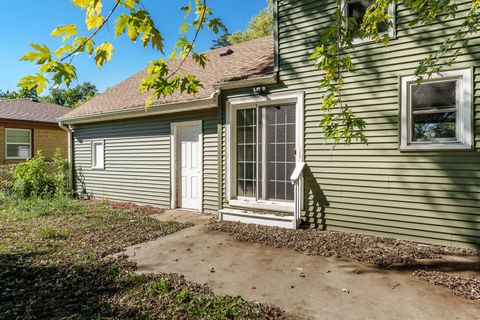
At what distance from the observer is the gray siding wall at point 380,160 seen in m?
4.40

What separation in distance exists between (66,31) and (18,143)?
48.1 feet

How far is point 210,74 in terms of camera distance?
8398 millimetres

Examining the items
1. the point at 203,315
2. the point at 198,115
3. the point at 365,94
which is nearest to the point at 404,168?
the point at 365,94

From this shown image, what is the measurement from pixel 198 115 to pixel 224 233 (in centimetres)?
322

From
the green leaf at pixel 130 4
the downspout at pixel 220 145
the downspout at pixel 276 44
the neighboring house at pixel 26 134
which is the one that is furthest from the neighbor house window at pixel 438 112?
the neighboring house at pixel 26 134

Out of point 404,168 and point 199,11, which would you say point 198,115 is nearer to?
point 199,11

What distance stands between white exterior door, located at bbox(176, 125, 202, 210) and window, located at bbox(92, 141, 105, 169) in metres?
3.61

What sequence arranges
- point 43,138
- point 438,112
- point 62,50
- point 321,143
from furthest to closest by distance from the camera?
point 43,138, point 321,143, point 438,112, point 62,50

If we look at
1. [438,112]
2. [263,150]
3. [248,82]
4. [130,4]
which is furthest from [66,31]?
[438,112]

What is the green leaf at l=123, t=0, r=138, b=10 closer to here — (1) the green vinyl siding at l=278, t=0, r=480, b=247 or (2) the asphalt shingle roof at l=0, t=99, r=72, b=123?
(1) the green vinyl siding at l=278, t=0, r=480, b=247

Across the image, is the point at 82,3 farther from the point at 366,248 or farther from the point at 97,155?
the point at 97,155

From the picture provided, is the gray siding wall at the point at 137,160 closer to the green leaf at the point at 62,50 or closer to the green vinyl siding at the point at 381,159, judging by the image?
the green vinyl siding at the point at 381,159

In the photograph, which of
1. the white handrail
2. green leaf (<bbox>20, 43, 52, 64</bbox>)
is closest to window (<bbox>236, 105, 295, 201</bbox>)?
the white handrail

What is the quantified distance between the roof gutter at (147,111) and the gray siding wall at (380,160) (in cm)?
172
